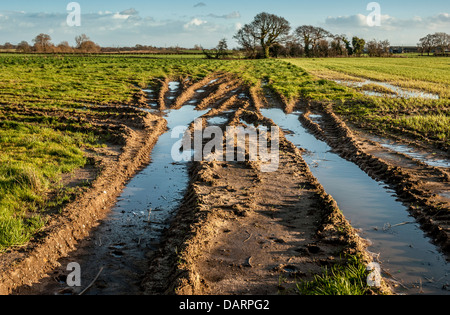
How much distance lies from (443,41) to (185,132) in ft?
322

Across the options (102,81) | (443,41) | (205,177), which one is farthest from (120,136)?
(443,41)

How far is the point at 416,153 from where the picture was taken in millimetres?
11266

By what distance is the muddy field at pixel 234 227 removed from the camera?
514cm

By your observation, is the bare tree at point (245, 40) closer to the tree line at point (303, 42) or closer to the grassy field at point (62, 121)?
the tree line at point (303, 42)

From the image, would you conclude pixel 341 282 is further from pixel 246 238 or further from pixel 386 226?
pixel 386 226

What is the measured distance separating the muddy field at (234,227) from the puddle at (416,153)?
9cm

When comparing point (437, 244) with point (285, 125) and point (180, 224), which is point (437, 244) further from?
point (285, 125)

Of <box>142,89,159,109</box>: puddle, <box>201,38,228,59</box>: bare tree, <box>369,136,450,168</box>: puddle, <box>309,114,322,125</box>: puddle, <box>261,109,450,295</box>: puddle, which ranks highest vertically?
<box>201,38,228,59</box>: bare tree

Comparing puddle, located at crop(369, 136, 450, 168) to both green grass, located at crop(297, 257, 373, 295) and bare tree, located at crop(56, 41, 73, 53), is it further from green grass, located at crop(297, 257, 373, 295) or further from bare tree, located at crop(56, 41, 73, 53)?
bare tree, located at crop(56, 41, 73, 53)

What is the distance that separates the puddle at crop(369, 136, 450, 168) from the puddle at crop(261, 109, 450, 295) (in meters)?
1.89

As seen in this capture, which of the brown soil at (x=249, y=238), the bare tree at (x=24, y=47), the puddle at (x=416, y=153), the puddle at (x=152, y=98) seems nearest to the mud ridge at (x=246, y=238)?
the brown soil at (x=249, y=238)

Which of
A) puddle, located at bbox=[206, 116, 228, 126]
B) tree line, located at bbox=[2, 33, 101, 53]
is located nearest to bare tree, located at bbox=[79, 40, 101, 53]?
tree line, located at bbox=[2, 33, 101, 53]

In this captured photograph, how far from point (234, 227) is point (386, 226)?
2.84 meters

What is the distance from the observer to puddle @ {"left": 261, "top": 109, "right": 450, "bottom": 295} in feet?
17.4
